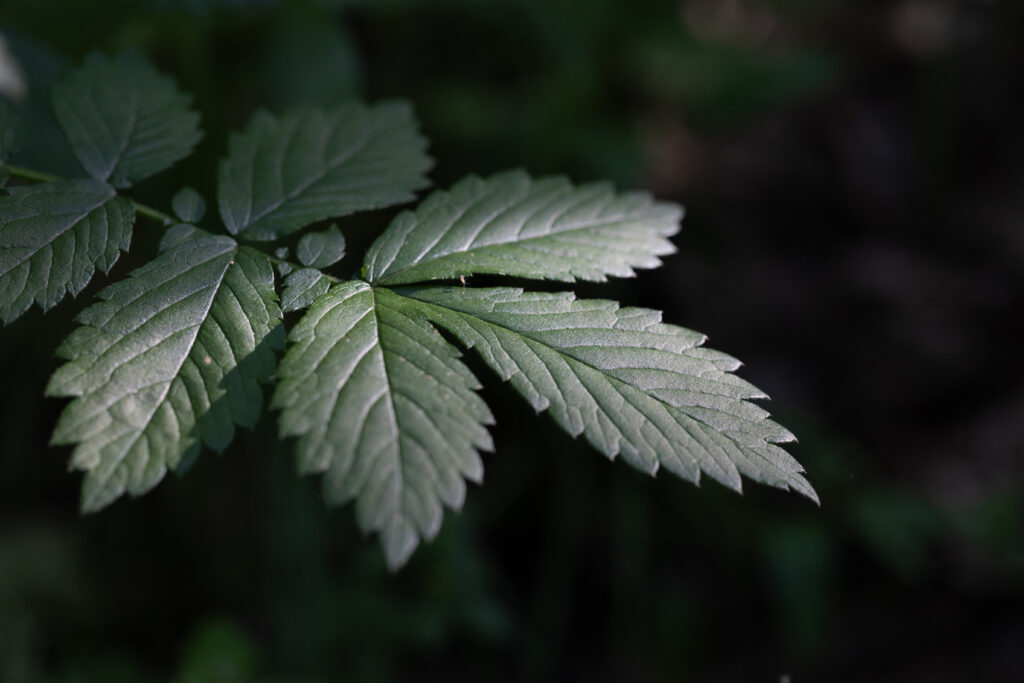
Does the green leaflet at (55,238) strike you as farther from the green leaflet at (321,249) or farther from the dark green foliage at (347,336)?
the green leaflet at (321,249)

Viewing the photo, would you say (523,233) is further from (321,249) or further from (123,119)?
(123,119)

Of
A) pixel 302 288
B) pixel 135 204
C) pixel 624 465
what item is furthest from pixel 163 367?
pixel 624 465

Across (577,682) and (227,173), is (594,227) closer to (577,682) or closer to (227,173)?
(227,173)

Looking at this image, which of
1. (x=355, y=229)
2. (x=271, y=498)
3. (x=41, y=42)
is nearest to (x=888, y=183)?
(x=355, y=229)

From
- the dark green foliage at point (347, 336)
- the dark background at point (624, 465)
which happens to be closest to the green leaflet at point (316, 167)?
the dark green foliage at point (347, 336)

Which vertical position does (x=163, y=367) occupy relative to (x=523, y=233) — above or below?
below
